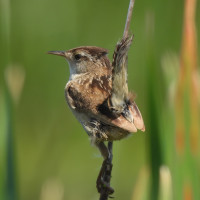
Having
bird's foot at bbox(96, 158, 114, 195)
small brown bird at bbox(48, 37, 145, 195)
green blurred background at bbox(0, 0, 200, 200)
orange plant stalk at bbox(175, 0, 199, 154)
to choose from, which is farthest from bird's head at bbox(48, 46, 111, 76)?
orange plant stalk at bbox(175, 0, 199, 154)

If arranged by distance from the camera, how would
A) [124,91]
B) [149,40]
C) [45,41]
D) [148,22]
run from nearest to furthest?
[149,40] → [148,22] → [124,91] → [45,41]

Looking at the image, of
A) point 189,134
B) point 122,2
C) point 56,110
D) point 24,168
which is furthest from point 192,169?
point 122,2

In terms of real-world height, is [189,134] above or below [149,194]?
above

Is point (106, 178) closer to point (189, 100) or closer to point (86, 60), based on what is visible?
point (189, 100)

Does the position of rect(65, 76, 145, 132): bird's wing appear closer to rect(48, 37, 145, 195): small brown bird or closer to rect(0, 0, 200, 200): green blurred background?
rect(48, 37, 145, 195): small brown bird

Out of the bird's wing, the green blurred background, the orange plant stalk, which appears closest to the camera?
the orange plant stalk

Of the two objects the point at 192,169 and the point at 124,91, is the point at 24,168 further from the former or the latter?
the point at 192,169

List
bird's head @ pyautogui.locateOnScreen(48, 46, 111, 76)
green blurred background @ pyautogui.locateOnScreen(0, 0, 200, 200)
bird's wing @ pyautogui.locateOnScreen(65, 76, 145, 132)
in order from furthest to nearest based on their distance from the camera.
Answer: green blurred background @ pyautogui.locateOnScreen(0, 0, 200, 200) < bird's head @ pyautogui.locateOnScreen(48, 46, 111, 76) < bird's wing @ pyautogui.locateOnScreen(65, 76, 145, 132)

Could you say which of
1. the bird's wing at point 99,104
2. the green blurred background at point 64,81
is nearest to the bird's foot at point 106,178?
the bird's wing at point 99,104

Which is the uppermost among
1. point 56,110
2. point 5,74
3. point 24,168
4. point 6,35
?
point 6,35

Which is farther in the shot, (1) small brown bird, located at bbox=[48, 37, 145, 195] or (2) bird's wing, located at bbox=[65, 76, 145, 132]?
(2) bird's wing, located at bbox=[65, 76, 145, 132]
